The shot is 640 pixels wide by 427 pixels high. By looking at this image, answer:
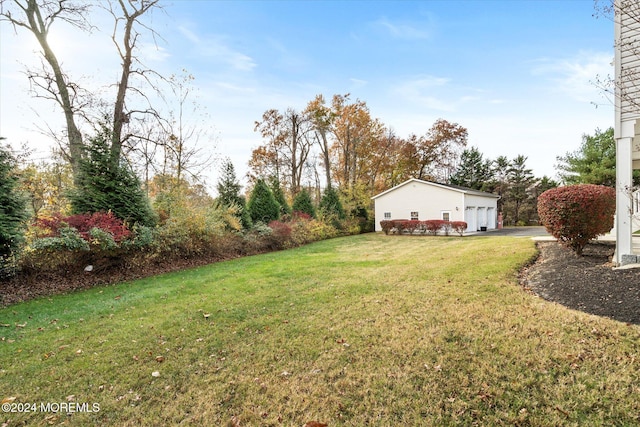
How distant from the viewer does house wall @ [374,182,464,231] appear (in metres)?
20.1

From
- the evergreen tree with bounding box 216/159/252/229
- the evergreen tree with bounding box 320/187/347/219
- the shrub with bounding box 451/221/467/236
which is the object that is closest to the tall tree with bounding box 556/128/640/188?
the shrub with bounding box 451/221/467/236

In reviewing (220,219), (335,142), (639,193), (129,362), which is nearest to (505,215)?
(335,142)

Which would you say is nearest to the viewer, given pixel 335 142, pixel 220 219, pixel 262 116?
pixel 220 219

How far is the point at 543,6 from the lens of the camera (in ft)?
23.5

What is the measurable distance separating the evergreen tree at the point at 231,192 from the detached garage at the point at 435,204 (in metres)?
12.3

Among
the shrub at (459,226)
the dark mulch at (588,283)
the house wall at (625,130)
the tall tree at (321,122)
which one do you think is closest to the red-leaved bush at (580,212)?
the dark mulch at (588,283)

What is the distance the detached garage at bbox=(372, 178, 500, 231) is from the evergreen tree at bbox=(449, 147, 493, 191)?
947 centimetres

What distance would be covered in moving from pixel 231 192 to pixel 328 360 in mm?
12364

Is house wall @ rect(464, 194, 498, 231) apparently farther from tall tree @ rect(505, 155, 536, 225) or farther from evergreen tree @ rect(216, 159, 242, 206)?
evergreen tree @ rect(216, 159, 242, 206)

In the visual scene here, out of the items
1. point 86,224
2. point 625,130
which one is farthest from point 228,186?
point 625,130

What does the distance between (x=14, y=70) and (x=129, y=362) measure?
1314cm

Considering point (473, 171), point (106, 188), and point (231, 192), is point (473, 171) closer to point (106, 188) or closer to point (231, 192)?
point (231, 192)

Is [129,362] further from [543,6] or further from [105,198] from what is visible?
[543,6]

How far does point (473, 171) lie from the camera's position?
32938 millimetres
